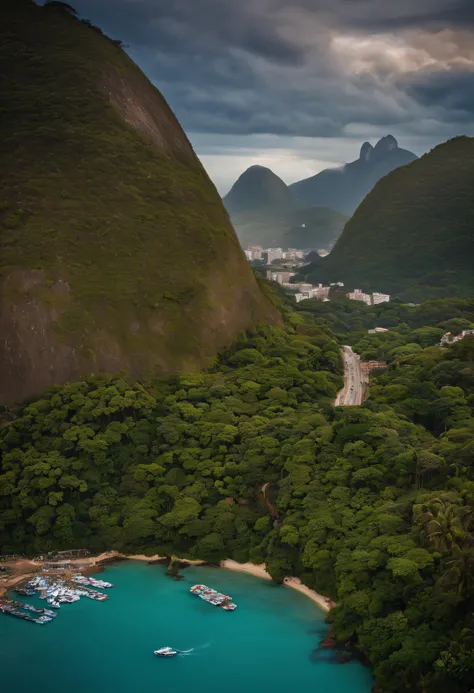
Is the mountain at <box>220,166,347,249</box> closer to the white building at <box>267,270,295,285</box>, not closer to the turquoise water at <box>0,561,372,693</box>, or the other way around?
the white building at <box>267,270,295,285</box>

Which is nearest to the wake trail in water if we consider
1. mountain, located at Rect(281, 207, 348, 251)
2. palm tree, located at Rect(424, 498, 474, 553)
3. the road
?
palm tree, located at Rect(424, 498, 474, 553)

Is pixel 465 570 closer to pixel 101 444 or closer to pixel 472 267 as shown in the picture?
pixel 101 444

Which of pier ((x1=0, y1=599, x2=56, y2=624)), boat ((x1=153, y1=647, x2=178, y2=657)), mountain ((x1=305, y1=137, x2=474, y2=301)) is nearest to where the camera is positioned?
boat ((x1=153, y1=647, x2=178, y2=657))

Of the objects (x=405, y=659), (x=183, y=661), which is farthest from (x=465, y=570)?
(x=183, y=661)

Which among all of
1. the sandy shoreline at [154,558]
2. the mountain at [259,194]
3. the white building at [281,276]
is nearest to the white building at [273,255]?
the white building at [281,276]

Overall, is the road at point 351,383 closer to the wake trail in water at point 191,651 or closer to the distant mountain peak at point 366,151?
the wake trail in water at point 191,651

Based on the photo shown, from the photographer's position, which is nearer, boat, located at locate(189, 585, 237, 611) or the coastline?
the coastline
